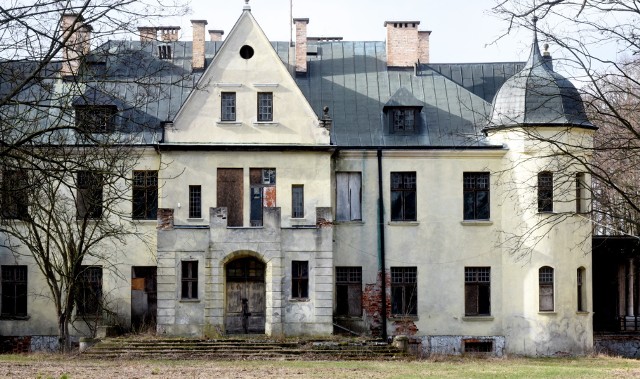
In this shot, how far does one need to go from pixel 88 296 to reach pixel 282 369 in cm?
1108

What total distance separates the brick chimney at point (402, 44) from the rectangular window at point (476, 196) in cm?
512

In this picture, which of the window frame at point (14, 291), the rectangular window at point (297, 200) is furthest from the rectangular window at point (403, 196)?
the window frame at point (14, 291)

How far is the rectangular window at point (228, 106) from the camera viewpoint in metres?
31.7

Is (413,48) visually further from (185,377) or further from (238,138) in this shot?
(185,377)

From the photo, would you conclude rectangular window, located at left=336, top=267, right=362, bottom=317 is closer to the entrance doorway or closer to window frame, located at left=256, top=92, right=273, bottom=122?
window frame, located at left=256, top=92, right=273, bottom=122

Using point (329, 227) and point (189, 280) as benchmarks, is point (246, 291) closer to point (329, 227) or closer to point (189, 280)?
point (189, 280)

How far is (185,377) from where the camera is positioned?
20625 millimetres

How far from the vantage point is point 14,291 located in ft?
107

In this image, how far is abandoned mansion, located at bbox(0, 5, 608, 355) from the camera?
1217 inches

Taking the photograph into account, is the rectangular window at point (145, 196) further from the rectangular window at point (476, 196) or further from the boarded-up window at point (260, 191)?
the rectangular window at point (476, 196)

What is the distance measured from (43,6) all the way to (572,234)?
23.4m

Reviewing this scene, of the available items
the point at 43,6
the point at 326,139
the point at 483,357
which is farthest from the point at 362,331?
the point at 43,6

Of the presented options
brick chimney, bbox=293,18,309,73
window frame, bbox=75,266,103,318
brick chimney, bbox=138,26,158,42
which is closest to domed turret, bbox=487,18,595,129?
brick chimney, bbox=293,18,309,73

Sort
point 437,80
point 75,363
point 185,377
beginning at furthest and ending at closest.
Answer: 1. point 437,80
2. point 75,363
3. point 185,377
